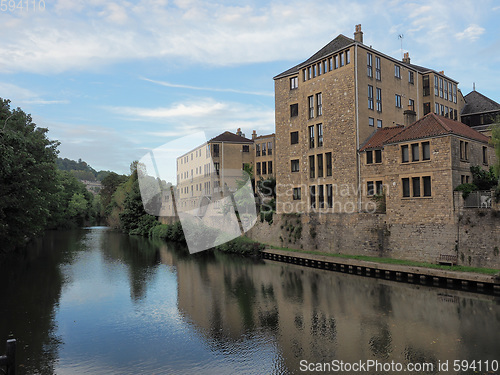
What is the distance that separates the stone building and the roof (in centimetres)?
1590

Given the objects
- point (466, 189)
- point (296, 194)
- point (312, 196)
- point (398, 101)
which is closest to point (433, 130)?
point (466, 189)

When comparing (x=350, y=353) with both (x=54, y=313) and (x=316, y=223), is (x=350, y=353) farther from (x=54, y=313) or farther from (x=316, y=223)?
(x=316, y=223)

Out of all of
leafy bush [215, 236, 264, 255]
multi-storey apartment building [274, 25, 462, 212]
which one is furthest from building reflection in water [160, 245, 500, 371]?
leafy bush [215, 236, 264, 255]

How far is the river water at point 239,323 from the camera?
552 inches

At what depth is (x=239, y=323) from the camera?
735 inches

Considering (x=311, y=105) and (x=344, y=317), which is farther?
(x=311, y=105)

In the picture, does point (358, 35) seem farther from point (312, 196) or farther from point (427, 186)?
point (427, 186)

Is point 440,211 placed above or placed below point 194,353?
above

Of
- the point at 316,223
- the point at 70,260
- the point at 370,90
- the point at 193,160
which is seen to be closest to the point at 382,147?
the point at 370,90

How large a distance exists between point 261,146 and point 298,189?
19.7 metres

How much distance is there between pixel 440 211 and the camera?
26688mm

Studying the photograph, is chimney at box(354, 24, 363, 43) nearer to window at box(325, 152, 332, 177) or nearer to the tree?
window at box(325, 152, 332, 177)

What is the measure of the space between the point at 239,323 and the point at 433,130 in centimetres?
1919

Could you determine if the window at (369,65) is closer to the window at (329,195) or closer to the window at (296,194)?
the window at (329,195)
